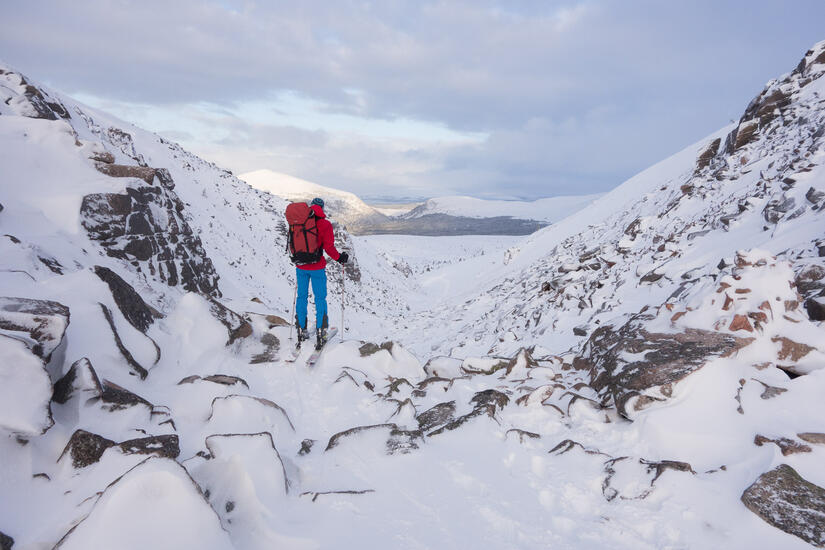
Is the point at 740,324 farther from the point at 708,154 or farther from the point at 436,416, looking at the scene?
the point at 708,154

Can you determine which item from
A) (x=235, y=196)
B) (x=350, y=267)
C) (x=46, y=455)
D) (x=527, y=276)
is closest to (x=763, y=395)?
(x=46, y=455)

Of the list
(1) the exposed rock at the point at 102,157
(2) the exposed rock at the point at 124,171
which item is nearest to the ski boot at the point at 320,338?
(2) the exposed rock at the point at 124,171

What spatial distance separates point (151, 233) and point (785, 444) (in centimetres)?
1038

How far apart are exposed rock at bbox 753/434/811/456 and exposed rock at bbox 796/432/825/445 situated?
0.10 m

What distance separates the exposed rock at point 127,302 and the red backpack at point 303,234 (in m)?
2.38

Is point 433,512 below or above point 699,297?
below

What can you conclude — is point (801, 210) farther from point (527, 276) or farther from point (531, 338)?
point (527, 276)

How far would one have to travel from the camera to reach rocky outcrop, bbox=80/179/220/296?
7512 mm

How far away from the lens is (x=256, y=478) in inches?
121

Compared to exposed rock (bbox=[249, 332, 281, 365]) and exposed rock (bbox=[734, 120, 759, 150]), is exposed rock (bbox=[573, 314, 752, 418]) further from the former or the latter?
exposed rock (bbox=[734, 120, 759, 150])

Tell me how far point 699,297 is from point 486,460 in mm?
4075

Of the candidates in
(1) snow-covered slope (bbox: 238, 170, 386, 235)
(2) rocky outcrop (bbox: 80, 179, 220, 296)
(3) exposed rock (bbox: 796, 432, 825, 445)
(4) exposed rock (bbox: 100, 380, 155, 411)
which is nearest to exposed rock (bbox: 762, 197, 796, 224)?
(3) exposed rock (bbox: 796, 432, 825, 445)

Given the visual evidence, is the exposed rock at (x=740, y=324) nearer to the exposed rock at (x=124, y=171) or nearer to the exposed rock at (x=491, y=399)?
the exposed rock at (x=491, y=399)

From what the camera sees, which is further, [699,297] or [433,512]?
[699,297]
